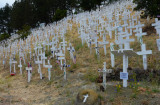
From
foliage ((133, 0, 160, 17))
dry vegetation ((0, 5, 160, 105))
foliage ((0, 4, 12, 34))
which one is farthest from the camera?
foliage ((0, 4, 12, 34))

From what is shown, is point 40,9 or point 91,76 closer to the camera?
point 91,76

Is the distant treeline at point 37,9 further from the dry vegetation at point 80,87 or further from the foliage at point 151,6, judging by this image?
the dry vegetation at point 80,87

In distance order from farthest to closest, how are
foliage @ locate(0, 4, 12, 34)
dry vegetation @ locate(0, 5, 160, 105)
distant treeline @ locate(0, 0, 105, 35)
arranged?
foliage @ locate(0, 4, 12, 34), distant treeline @ locate(0, 0, 105, 35), dry vegetation @ locate(0, 5, 160, 105)

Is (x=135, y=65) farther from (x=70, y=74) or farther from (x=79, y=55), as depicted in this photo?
(x=79, y=55)

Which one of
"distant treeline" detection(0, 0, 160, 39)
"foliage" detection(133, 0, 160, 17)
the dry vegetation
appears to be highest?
"distant treeline" detection(0, 0, 160, 39)

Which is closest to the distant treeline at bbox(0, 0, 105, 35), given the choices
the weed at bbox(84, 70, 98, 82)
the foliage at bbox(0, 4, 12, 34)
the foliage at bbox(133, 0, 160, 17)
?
the foliage at bbox(0, 4, 12, 34)

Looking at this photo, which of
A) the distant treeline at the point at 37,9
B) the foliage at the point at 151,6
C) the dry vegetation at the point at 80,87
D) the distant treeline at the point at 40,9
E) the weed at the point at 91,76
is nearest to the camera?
the dry vegetation at the point at 80,87

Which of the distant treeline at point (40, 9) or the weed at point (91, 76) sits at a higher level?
the distant treeline at point (40, 9)

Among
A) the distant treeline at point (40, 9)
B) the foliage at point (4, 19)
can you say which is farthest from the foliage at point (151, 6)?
the foliage at point (4, 19)

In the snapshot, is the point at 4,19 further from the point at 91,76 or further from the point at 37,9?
the point at 91,76

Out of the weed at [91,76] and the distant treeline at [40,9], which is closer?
the weed at [91,76]

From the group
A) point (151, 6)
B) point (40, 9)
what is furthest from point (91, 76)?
point (40, 9)

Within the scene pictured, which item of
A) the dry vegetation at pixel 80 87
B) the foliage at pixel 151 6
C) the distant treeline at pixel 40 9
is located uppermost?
the distant treeline at pixel 40 9

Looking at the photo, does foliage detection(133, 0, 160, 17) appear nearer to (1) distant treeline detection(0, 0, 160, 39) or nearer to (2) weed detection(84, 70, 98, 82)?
(2) weed detection(84, 70, 98, 82)
